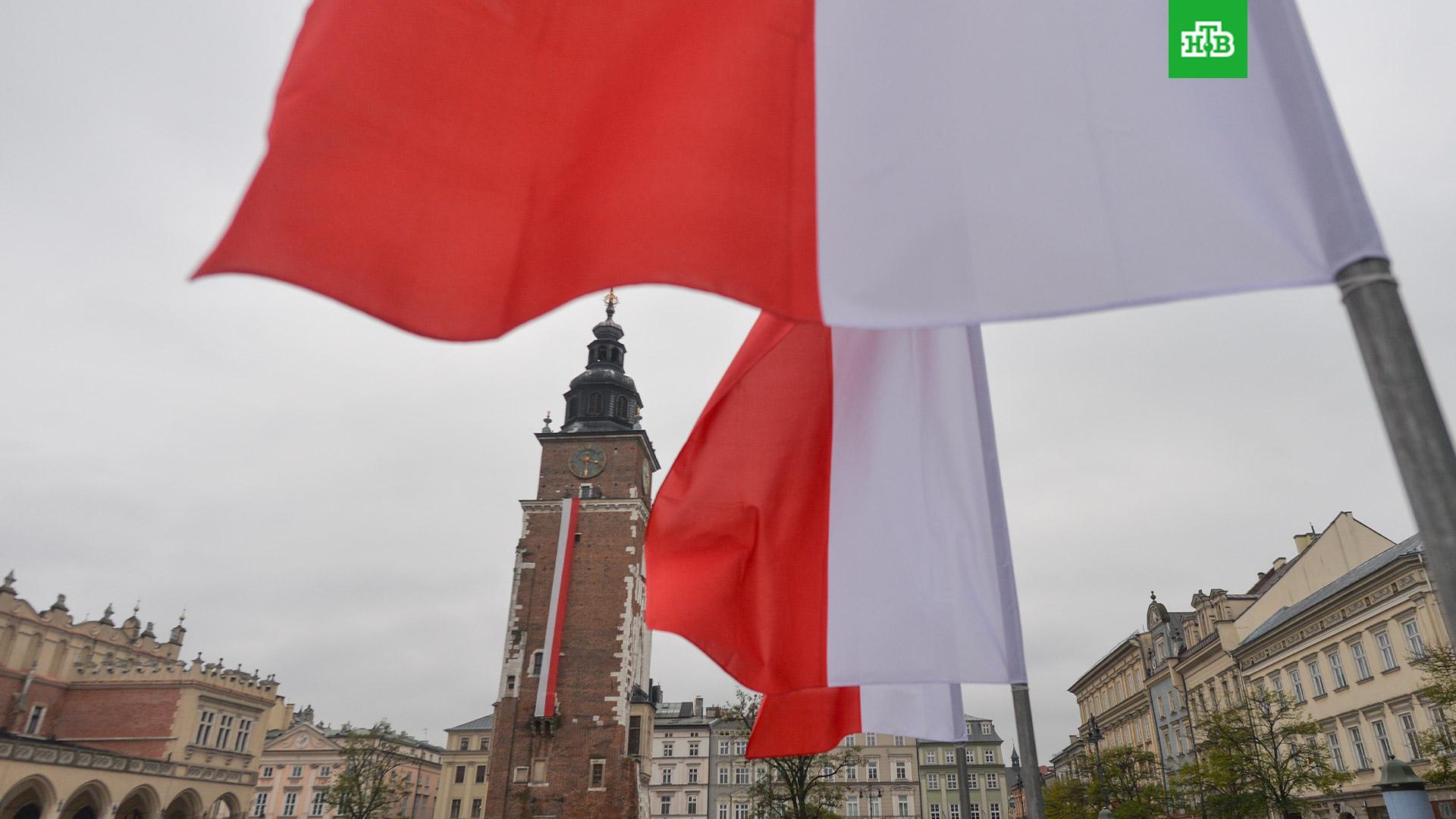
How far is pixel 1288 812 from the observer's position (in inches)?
1161

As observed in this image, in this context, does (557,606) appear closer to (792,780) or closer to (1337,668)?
(792,780)

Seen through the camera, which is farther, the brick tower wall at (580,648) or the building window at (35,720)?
the building window at (35,720)

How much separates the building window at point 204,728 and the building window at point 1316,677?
57.5 m

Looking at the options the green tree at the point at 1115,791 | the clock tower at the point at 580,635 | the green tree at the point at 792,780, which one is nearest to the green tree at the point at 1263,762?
the green tree at the point at 1115,791

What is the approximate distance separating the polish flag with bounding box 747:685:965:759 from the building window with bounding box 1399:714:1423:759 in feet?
104

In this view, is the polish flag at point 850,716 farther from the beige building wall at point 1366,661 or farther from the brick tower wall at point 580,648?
the brick tower wall at point 580,648

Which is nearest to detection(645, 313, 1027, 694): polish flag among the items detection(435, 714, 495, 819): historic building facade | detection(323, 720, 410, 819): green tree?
detection(323, 720, 410, 819): green tree

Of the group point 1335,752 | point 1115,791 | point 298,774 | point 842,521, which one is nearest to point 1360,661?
point 1335,752

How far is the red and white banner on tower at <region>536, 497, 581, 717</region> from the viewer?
43812 mm

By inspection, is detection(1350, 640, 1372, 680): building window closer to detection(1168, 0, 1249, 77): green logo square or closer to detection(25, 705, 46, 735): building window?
detection(1168, 0, 1249, 77): green logo square

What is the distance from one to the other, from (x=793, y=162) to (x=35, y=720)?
68277 mm

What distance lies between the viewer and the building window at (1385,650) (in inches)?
1202

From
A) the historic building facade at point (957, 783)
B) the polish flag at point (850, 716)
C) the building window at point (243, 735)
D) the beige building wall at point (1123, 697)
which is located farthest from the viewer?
the historic building facade at point (957, 783)

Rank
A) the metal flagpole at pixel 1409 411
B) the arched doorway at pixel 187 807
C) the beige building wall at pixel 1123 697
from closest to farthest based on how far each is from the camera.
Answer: the metal flagpole at pixel 1409 411 < the arched doorway at pixel 187 807 < the beige building wall at pixel 1123 697
